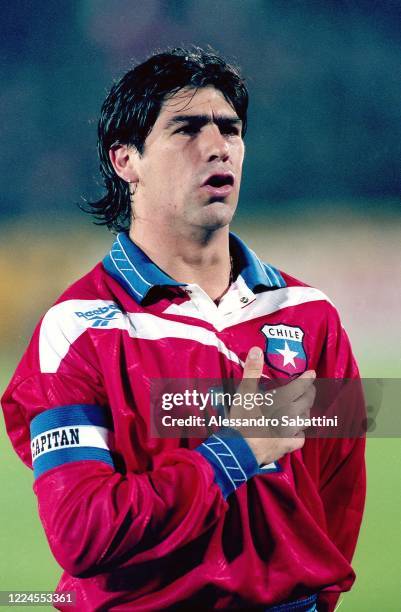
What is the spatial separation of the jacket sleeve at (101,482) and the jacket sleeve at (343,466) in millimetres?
254

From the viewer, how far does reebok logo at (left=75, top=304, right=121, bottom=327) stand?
1449 millimetres

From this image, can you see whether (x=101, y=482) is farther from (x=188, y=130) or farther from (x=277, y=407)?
(x=188, y=130)

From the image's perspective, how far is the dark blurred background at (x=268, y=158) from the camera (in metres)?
1.69

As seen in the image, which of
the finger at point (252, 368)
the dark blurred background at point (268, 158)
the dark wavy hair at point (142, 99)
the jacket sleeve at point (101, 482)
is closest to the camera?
the jacket sleeve at point (101, 482)

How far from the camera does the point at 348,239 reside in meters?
1.74

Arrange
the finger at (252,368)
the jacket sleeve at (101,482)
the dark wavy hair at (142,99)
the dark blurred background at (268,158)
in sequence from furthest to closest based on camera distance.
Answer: the dark blurred background at (268,158)
the dark wavy hair at (142,99)
the finger at (252,368)
the jacket sleeve at (101,482)

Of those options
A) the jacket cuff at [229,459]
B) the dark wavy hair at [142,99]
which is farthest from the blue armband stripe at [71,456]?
the dark wavy hair at [142,99]

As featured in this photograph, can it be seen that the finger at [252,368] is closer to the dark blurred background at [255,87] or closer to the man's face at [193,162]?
the man's face at [193,162]

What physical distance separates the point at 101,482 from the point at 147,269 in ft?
1.31

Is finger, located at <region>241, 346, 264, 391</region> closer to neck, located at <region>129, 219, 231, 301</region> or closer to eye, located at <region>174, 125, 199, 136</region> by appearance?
neck, located at <region>129, 219, 231, 301</region>

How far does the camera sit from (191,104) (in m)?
1.51

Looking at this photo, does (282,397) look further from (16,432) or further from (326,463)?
(16,432)

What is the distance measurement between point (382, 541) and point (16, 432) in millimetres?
769

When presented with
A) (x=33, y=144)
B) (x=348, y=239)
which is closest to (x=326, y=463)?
(x=348, y=239)
